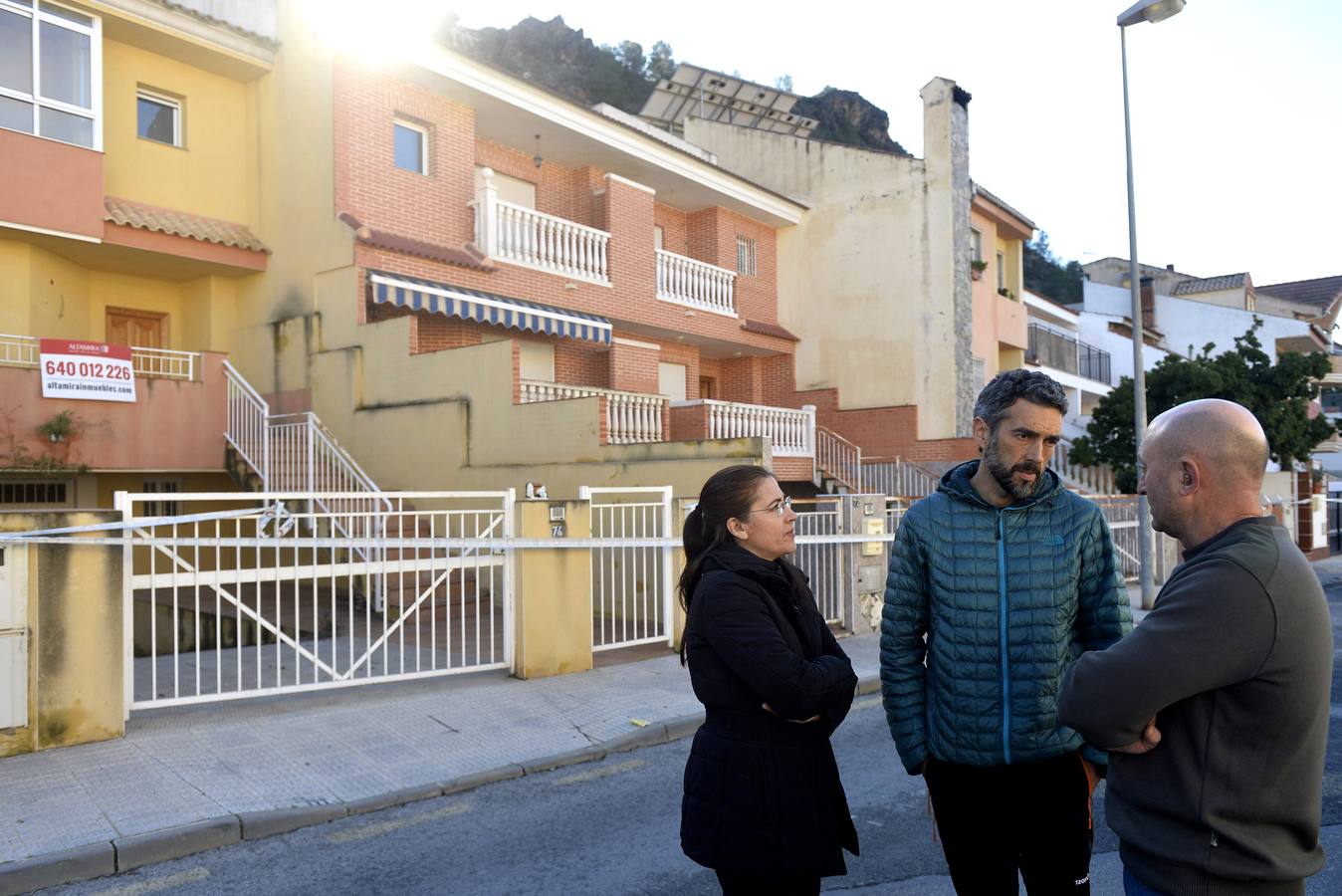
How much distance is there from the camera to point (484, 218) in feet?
50.8

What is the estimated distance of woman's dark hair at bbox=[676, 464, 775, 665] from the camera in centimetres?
298

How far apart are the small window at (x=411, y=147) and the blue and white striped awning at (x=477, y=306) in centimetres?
227

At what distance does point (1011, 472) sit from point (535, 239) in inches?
561

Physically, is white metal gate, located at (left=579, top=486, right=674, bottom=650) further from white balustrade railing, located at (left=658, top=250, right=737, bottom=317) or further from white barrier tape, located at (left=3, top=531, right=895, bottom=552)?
white balustrade railing, located at (left=658, top=250, right=737, bottom=317)

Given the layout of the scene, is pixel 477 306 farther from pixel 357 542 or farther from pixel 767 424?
pixel 357 542

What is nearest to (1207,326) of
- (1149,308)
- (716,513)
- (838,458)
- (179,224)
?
(1149,308)

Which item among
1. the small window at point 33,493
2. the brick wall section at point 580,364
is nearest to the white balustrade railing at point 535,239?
the brick wall section at point 580,364

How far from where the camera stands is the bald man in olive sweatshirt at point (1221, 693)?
1913mm

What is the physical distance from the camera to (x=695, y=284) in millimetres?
19625

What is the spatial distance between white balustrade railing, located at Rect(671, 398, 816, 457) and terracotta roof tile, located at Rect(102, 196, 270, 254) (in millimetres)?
7008

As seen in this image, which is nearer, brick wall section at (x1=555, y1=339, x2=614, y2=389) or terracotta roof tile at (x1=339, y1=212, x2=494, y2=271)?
terracotta roof tile at (x1=339, y1=212, x2=494, y2=271)

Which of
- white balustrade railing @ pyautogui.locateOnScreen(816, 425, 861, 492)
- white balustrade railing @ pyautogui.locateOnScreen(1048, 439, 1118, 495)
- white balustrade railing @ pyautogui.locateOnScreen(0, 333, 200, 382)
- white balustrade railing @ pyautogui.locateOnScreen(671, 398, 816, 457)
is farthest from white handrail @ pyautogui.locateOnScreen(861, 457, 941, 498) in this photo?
white balustrade railing @ pyautogui.locateOnScreen(0, 333, 200, 382)

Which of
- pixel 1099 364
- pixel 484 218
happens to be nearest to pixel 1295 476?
pixel 1099 364

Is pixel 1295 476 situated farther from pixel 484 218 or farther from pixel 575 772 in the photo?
pixel 575 772
